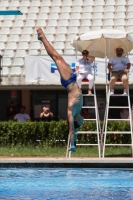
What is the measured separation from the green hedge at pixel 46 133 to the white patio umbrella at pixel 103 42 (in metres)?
2.13

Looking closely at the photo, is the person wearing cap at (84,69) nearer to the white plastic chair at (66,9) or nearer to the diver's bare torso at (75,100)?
the diver's bare torso at (75,100)

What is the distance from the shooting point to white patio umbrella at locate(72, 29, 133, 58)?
1605 cm

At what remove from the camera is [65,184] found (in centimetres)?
1089

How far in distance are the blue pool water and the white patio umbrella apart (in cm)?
398

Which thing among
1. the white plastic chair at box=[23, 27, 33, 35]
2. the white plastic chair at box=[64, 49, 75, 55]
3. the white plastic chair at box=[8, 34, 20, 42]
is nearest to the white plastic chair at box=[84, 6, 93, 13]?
the white plastic chair at box=[23, 27, 33, 35]

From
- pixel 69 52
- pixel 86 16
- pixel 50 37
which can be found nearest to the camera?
pixel 69 52

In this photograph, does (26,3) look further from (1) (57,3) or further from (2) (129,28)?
(2) (129,28)

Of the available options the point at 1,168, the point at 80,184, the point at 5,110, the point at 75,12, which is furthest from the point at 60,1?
the point at 80,184

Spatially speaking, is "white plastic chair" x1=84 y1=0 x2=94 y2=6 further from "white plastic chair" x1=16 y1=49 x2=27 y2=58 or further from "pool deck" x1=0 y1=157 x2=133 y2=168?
"pool deck" x1=0 y1=157 x2=133 y2=168

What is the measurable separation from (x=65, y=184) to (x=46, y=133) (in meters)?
8.05

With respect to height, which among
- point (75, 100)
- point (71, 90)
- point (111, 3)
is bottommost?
point (75, 100)

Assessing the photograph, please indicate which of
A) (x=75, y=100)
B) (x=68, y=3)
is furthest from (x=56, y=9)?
(x=75, y=100)

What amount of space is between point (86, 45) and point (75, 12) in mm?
11887

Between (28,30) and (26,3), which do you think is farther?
(26,3)
